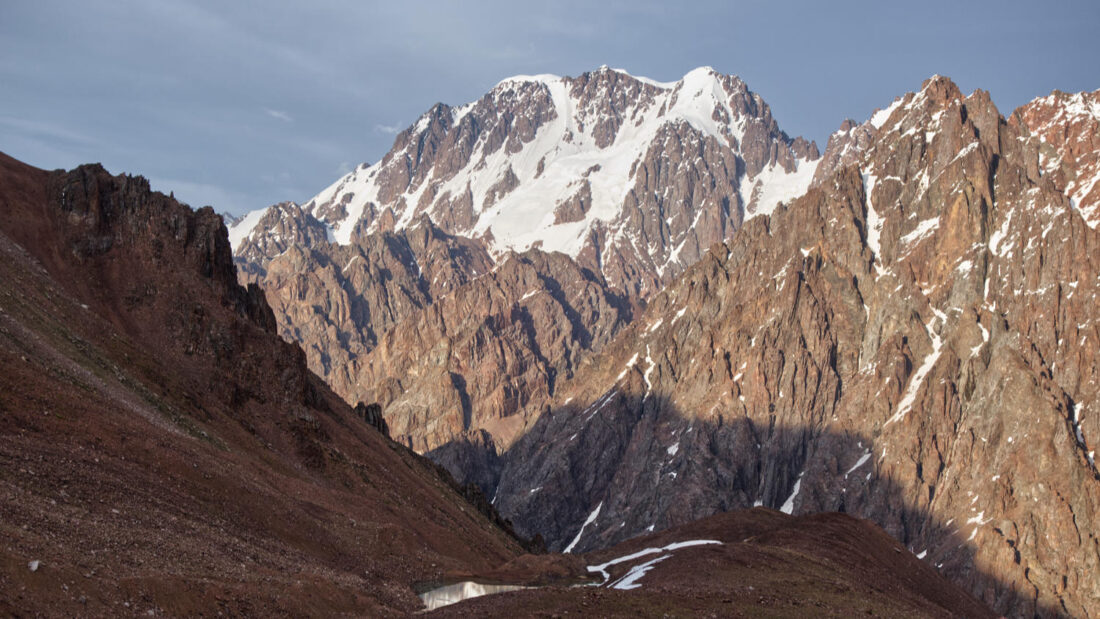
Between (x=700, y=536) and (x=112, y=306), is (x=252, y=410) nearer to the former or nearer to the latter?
(x=112, y=306)

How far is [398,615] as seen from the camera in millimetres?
37625

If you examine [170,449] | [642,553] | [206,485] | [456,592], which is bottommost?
[456,592]

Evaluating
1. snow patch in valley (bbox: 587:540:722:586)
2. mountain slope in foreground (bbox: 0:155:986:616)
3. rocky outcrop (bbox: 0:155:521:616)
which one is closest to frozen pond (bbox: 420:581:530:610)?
rocky outcrop (bbox: 0:155:521:616)

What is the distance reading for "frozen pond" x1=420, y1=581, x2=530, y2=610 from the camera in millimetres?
45412

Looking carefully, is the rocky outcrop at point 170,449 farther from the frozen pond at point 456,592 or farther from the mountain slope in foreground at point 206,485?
the frozen pond at point 456,592

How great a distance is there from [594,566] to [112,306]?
47.6 m

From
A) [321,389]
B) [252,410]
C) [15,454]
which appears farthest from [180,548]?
[321,389]

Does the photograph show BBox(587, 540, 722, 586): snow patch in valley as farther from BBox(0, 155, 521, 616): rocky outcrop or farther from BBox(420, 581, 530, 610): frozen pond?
BBox(420, 581, 530, 610): frozen pond

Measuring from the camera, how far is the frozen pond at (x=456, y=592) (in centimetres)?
4541

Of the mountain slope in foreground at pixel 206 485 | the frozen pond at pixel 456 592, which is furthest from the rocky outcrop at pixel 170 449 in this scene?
the frozen pond at pixel 456 592

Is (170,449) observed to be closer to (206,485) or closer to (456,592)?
(206,485)

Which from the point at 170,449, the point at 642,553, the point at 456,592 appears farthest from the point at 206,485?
the point at 642,553

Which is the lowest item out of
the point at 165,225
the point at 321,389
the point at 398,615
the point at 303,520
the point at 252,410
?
the point at 398,615

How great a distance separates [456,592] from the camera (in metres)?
47.8
